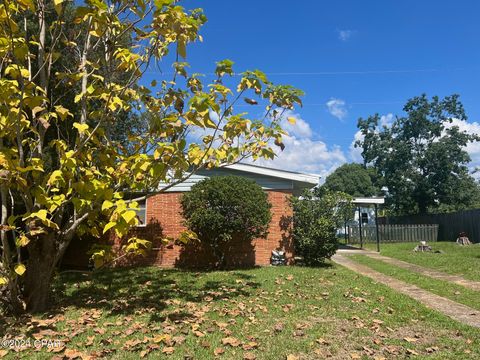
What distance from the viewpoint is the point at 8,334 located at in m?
5.44

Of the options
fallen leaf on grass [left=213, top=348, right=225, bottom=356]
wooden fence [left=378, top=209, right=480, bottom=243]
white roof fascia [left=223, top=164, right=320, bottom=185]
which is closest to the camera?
fallen leaf on grass [left=213, top=348, right=225, bottom=356]

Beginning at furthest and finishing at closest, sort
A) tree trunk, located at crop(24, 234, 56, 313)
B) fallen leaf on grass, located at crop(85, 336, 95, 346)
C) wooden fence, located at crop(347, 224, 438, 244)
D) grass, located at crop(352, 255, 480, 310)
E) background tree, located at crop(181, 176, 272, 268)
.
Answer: wooden fence, located at crop(347, 224, 438, 244), background tree, located at crop(181, 176, 272, 268), grass, located at crop(352, 255, 480, 310), tree trunk, located at crop(24, 234, 56, 313), fallen leaf on grass, located at crop(85, 336, 95, 346)

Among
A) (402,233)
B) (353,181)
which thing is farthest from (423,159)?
(353,181)

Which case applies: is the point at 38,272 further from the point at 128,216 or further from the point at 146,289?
the point at 128,216

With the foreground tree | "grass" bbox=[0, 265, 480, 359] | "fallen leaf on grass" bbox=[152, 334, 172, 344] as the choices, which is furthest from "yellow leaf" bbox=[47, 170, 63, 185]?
"fallen leaf on grass" bbox=[152, 334, 172, 344]

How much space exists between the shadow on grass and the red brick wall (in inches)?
57.0

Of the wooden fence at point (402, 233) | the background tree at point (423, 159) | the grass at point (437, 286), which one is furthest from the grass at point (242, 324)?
the background tree at point (423, 159)

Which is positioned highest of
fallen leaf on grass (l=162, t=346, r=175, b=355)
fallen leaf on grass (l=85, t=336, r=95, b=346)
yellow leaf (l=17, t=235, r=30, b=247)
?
yellow leaf (l=17, t=235, r=30, b=247)

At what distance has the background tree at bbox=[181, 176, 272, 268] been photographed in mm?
11352

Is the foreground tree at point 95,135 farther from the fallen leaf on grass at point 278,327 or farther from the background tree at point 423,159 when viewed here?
the background tree at point 423,159

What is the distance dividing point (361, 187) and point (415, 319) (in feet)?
195

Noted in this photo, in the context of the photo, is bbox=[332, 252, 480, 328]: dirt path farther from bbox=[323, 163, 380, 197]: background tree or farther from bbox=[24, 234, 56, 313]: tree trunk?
bbox=[323, 163, 380, 197]: background tree

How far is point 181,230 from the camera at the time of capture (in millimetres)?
13078

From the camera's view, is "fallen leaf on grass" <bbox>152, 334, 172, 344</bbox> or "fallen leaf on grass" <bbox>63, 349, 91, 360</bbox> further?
"fallen leaf on grass" <bbox>152, 334, 172, 344</bbox>
